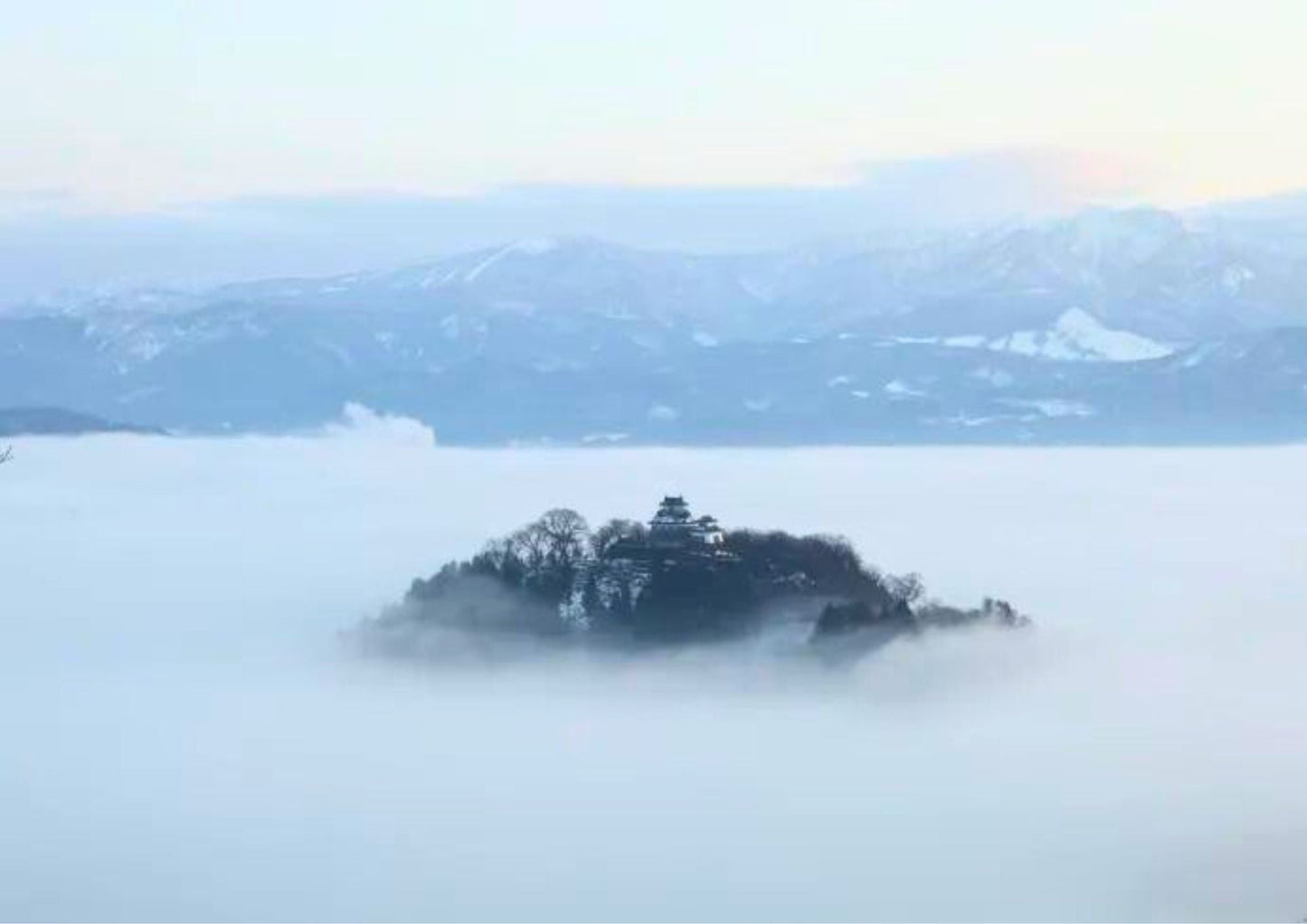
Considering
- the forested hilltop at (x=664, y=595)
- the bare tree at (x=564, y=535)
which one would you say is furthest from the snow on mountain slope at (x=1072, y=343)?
the forested hilltop at (x=664, y=595)

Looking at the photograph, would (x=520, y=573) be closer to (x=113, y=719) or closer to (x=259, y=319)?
(x=113, y=719)

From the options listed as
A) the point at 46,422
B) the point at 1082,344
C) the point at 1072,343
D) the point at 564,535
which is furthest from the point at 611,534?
the point at 1072,343

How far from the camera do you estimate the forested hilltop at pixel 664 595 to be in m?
26.7

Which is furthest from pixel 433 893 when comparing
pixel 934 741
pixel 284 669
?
pixel 284 669

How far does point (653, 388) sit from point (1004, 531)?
3049 centimetres

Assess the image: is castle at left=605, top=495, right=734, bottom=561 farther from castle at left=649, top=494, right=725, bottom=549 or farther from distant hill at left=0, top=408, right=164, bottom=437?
distant hill at left=0, top=408, right=164, bottom=437

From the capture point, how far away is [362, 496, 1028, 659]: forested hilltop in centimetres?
2673

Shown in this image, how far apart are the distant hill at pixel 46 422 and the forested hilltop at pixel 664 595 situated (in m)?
31.5

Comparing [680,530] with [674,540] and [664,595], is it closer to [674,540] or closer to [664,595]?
[674,540]

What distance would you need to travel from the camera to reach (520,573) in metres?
28.2

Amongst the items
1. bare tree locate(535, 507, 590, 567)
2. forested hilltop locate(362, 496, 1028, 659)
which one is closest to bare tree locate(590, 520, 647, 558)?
forested hilltop locate(362, 496, 1028, 659)

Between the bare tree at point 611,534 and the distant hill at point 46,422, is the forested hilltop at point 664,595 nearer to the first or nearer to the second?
the bare tree at point 611,534

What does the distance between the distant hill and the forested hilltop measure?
3147 cm

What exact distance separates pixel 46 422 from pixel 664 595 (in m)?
Result: 37.9
